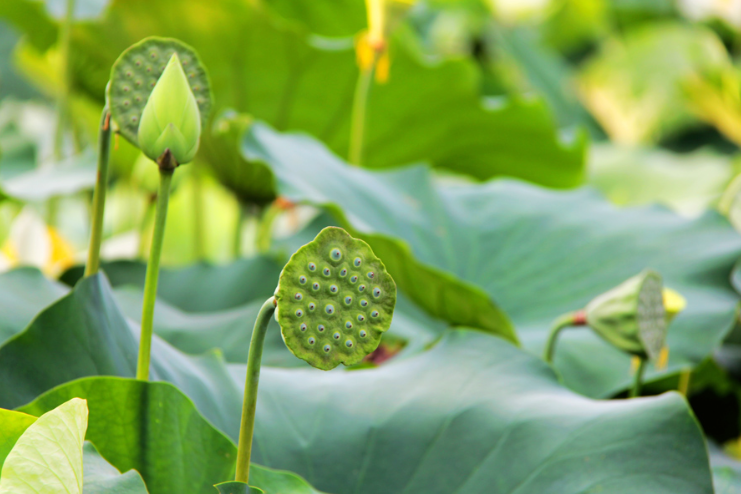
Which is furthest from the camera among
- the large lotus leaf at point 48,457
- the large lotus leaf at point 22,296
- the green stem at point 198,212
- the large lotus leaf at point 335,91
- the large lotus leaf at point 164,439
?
the green stem at point 198,212

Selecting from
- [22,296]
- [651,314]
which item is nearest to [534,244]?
[651,314]

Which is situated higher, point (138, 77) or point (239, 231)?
point (138, 77)

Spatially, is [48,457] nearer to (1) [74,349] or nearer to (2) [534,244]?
(1) [74,349]

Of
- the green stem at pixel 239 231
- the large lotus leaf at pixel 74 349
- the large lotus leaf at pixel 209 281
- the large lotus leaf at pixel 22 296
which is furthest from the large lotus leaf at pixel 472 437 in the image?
the green stem at pixel 239 231

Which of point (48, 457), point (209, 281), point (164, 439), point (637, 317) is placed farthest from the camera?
point (209, 281)

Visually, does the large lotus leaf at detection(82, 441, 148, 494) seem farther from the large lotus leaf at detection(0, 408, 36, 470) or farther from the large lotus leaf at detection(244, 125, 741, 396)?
the large lotus leaf at detection(244, 125, 741, 396)

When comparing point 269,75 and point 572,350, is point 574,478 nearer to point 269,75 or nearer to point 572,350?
point 572,350

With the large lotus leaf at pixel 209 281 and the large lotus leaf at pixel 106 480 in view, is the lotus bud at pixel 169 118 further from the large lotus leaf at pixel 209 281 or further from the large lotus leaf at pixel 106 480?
the large lotus leaf at pixel 209 281
